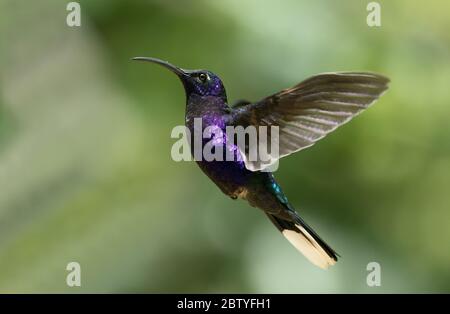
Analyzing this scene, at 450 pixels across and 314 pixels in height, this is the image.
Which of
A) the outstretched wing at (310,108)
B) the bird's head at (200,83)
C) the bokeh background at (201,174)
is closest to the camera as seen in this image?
the outstretched wing at (310,108)

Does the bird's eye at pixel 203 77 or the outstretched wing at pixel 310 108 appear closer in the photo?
the outstretched wing at pixel 310 108

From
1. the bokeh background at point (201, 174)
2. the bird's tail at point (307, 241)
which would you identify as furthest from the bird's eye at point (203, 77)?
the bokeh background at point (201, 174)

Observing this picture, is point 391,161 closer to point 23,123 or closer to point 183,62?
point 183,62

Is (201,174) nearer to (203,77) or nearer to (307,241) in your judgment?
(307,241)

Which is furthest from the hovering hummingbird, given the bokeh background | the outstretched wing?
the bokeh background

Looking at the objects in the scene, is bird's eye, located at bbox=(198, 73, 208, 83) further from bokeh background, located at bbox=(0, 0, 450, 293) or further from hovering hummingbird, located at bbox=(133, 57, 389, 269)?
bokeh background, located at bbox=(0, 0, 450, 293)

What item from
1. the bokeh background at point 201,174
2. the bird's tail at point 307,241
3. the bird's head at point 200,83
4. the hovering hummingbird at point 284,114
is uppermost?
the bokeh background at point 201,174

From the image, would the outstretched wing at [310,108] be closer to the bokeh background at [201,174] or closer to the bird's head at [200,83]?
the bird's head at [200,83]

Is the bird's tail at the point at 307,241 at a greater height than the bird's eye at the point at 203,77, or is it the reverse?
the bird's eye at the point at 203,77
